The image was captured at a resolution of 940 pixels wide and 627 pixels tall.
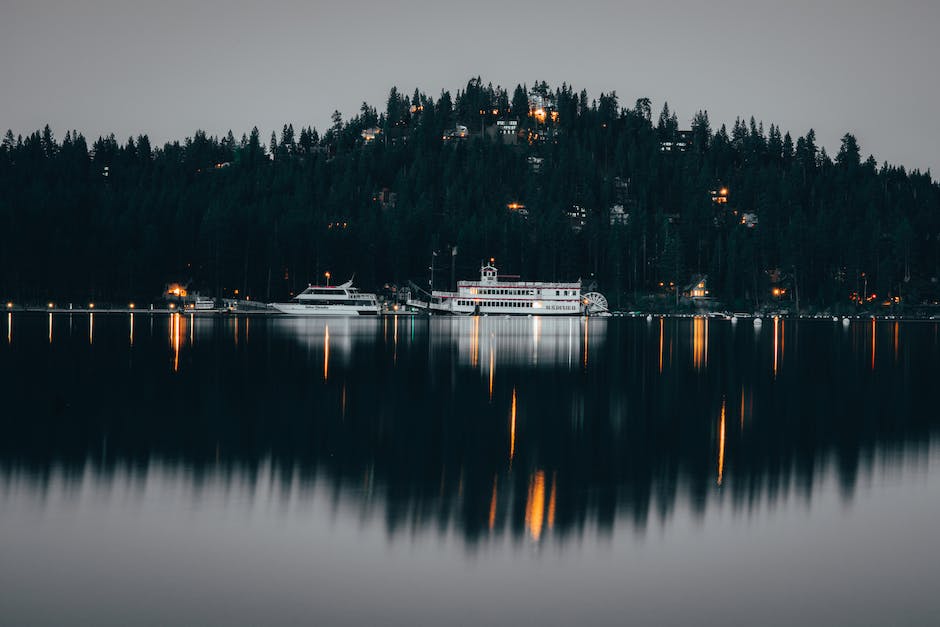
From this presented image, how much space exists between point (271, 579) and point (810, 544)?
8.34m

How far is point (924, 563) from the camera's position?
510 inches

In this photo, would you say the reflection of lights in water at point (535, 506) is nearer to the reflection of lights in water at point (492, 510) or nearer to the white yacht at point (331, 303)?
the reflection of lights in water at point (492, 510)

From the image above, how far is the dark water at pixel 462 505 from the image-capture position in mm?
Answer: 10977

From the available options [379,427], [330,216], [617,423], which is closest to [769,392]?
[617,423]

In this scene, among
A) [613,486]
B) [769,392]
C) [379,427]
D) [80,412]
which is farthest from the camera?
[769,392]

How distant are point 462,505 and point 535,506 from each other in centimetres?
129

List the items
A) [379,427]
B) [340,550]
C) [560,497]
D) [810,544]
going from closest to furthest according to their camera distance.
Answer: [340,550], [810,544], [560,497], [379,427]

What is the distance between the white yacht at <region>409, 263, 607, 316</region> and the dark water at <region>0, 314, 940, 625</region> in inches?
4681

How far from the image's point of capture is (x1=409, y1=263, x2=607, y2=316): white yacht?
502 feet

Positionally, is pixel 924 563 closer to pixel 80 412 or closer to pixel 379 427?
pixel 379 427

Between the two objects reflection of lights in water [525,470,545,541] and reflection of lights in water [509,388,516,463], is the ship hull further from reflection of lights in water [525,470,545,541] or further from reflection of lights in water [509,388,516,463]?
reflection of lights in water [525,470,545,541]

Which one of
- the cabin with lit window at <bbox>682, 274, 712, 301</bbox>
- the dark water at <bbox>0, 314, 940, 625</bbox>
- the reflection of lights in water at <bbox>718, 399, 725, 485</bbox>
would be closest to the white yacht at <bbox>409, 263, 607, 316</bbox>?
the cabin with lit window at <bbox>682, 274, 712, 301</bbox>

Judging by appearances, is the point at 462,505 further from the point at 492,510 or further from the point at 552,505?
the point at 552,505

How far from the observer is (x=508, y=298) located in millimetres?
154625
